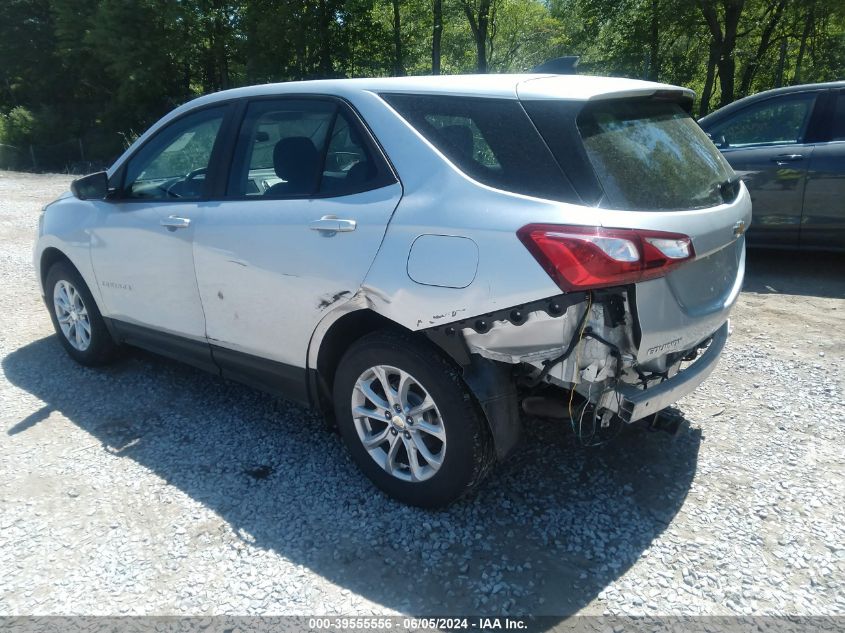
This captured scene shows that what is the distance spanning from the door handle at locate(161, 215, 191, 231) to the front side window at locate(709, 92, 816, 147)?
548 cm

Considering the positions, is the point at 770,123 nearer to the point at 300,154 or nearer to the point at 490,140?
the point at 490,140

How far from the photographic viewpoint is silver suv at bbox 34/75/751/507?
95.7 inches

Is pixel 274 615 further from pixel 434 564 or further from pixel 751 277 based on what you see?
pixel 751 277

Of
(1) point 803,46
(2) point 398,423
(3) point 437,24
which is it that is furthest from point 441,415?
(3) point 437,24

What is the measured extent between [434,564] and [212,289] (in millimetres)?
1900

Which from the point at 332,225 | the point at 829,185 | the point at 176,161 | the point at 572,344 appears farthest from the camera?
the point at 829,185

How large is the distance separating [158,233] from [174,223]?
200 millimetres

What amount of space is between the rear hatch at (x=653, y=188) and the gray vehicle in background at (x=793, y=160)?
3.78 metres

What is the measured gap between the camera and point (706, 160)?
310cm

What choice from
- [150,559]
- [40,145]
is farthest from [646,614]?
[40,145]

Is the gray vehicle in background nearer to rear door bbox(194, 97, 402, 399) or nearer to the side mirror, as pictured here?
rear door bbox(194, 97, 402, 399)

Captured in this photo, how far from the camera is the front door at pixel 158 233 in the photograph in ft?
12.1

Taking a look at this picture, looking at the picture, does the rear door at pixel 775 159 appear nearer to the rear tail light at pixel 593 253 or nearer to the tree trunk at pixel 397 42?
the rear tail light at pixel 593 253

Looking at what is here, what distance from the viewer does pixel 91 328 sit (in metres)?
4.59
